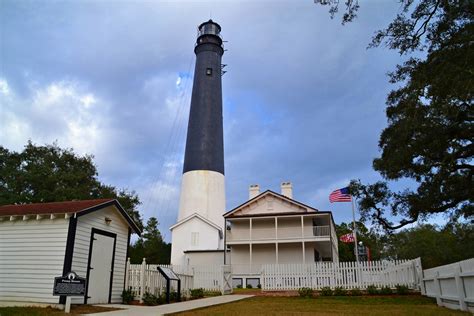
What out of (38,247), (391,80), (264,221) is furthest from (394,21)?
(264,221)

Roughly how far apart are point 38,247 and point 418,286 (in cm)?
1398

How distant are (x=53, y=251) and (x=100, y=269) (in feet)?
5.69

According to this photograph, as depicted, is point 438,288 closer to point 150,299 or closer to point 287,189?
point 150,299

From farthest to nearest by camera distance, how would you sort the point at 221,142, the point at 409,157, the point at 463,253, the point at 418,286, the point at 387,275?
the point at 463,253 → the point at 221,142 → the point at 387,275 → the point at 418,286 → the point at 409,157

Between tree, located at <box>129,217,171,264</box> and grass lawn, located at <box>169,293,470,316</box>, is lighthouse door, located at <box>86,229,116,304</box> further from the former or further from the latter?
tree, located at <box>129,217,171,264</box>

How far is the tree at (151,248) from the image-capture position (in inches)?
1494

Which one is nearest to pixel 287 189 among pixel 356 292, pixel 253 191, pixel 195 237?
pixel 253 191

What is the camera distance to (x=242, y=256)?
29.0 m

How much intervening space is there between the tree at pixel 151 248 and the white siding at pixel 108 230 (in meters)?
24.5

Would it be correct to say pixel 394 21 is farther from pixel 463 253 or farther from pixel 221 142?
pixel 463 253

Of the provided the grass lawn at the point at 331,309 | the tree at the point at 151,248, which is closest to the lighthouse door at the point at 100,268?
the grass lawn at the point at 331,309

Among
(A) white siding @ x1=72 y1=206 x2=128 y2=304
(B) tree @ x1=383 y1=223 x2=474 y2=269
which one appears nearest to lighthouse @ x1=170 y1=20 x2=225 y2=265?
(A) white siding @ x1=72 y1=206 x2=128 y2=304

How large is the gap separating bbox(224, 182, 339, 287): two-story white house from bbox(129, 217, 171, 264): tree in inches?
501

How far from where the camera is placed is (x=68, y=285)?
9.23 m
